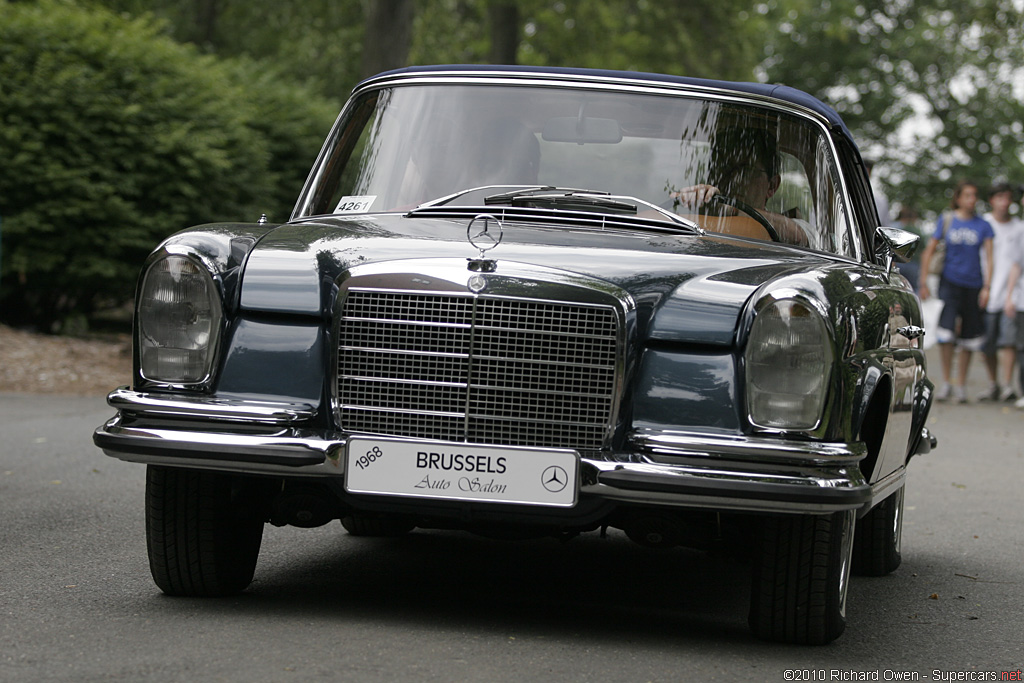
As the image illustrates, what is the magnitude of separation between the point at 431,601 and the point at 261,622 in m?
0.70

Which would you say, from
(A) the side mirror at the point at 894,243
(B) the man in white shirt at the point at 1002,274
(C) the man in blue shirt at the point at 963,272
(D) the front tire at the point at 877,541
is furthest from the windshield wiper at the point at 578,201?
(B) the man in white shirt at the point at 1002,274

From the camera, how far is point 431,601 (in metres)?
4.89

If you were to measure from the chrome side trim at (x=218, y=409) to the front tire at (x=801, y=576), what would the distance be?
1.41 meters

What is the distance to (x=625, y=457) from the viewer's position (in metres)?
4.05

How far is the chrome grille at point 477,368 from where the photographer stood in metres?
4.13

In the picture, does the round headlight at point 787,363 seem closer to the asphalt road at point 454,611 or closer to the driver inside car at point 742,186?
the asphalt road at point 454,611

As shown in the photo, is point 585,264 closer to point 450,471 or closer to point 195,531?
point 450,471

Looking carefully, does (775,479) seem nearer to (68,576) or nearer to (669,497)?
(669,497)

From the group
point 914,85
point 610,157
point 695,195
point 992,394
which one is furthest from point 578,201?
point 914,85

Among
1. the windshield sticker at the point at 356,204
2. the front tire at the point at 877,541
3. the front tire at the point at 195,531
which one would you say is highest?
the windshield sticker at the point at 356,204

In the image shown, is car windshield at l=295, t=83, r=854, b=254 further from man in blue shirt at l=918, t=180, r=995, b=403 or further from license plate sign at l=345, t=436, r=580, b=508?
man in blue shirt at l=918, t=180, r=995, b=403

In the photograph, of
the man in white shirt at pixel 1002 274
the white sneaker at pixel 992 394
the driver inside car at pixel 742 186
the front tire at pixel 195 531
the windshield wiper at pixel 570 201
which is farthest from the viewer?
the white sneaker at pixel 992 394

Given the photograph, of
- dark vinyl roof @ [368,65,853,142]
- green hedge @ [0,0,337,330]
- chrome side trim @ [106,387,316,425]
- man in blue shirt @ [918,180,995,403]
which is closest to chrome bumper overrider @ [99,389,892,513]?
chrome side trim @ [106,387,316,425]

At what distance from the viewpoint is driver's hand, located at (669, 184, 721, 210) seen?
16.4ft
